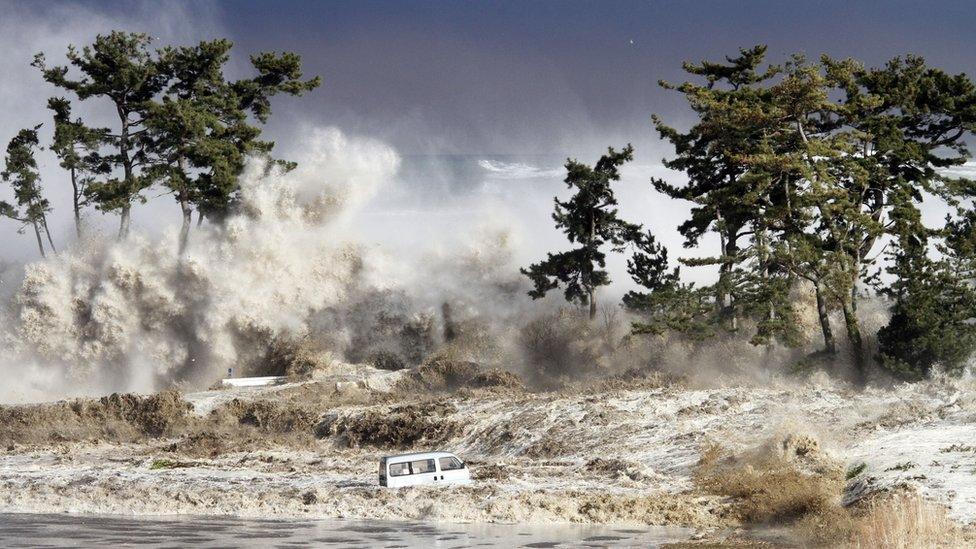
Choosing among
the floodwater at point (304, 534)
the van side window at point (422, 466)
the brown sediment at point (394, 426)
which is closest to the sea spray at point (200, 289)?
the brown sediment at point (394, 426)

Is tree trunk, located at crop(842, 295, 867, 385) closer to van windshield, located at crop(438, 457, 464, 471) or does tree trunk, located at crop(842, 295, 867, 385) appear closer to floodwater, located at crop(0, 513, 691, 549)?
van windshield, located at crop(438, 457, 464, 471)

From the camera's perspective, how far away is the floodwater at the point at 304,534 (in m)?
21.8

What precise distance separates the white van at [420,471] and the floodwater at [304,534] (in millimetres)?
2747

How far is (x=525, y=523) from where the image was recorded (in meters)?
24.4

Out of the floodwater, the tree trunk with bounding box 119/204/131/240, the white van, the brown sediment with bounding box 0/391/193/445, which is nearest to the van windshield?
the white van

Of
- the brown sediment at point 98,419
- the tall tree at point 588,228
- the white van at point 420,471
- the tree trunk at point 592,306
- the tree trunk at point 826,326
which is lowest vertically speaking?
the white van at point 420,471

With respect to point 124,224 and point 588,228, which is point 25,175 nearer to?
point 124,224

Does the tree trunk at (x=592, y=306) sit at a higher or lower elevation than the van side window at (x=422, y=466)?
higher

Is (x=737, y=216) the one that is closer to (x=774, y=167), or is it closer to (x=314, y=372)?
(x=774, y=167)

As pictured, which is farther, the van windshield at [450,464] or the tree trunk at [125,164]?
the tree trunk at [125,164]

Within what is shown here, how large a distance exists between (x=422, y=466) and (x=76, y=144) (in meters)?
31.2

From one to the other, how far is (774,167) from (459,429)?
1175 centimetres

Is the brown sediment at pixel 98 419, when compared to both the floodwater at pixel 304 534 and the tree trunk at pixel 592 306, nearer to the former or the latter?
the tree trunk at pixel 592 306

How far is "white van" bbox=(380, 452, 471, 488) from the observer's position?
27.5m
